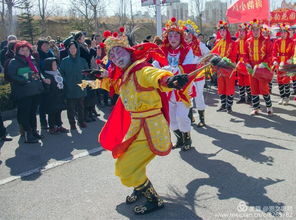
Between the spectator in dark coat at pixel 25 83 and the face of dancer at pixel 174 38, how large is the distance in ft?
9.36

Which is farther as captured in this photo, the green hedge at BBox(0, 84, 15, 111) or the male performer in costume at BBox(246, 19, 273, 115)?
the green hedge at BBox(0, 84, 15, 111)

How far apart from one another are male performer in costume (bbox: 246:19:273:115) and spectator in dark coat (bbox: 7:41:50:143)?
474cm

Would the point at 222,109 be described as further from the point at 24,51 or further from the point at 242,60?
the point at 24,51

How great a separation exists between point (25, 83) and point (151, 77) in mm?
3862

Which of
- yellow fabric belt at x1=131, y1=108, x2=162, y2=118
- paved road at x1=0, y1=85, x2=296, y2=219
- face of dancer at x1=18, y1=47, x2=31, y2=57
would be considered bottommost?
paved road at x1=0, y1=85, x2=296, y2=219

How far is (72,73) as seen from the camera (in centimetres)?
721

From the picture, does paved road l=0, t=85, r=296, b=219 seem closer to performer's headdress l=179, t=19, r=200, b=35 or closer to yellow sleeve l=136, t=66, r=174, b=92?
yellow sleeve l=136, t=66, r=174, b=92

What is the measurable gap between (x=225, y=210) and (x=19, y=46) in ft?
15.9

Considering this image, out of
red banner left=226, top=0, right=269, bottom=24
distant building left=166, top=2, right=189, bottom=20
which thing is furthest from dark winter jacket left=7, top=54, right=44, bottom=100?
distant building left=166, top=2, right=189, bottom=20

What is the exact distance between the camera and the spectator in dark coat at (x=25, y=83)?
20.6 feet

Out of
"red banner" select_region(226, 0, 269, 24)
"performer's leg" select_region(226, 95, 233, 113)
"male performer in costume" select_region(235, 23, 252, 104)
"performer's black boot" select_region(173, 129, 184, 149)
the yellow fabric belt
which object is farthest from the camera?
"red banner" select_region(226, 0, 269, 24)

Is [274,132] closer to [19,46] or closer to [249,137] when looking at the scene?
[249,137]

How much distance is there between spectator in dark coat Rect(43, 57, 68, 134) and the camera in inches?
277

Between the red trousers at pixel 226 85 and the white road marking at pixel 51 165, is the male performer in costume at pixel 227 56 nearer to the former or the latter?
the red trousers at pixel 226 85
